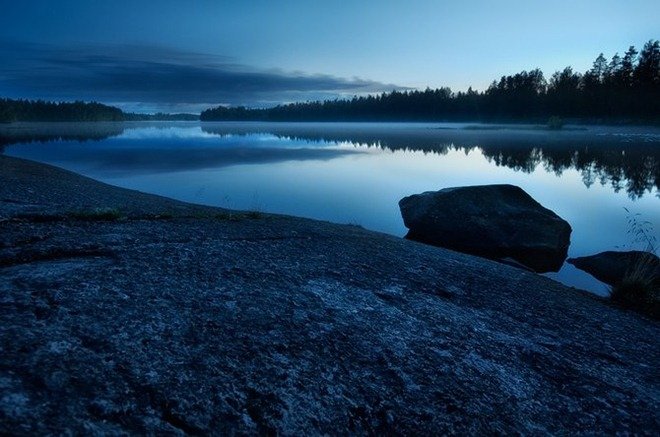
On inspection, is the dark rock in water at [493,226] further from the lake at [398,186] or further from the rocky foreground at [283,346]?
the rocky foreground at [283,346]

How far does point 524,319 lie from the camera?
6715 millimetres

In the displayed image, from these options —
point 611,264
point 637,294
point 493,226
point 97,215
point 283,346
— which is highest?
point 97,215

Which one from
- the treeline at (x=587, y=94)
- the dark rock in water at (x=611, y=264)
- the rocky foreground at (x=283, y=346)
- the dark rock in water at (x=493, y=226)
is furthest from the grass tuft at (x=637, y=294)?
the treeline at (x=587, y=94)

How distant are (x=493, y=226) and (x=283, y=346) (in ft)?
42.8

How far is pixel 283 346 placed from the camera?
4.61 meters

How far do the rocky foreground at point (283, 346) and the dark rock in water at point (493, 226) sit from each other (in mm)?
7246

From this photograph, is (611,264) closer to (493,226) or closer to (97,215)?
(493,226)

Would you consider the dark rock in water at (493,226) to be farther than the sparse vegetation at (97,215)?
Yes

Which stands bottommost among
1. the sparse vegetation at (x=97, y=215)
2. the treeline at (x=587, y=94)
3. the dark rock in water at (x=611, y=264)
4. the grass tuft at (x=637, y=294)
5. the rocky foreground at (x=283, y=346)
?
the dark rock in water at (x=611, y=264)

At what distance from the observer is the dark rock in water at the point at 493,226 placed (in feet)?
50.1

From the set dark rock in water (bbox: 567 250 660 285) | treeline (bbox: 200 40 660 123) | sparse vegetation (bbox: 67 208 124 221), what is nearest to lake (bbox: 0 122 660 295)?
dark rock in water (bbox: 567 250 660 285)

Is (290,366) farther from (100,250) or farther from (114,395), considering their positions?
(100,250)

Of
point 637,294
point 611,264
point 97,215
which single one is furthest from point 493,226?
point 97,215

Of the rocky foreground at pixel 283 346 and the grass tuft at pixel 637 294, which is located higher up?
the rocky foreground at pixel 283 346
